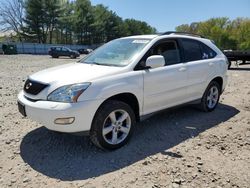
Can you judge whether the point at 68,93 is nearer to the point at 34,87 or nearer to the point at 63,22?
the point at 34,87

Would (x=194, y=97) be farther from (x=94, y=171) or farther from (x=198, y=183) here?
(x=94, y=171)

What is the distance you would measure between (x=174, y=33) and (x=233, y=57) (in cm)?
1421

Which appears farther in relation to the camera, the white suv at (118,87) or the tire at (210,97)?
the tire at (210,97)

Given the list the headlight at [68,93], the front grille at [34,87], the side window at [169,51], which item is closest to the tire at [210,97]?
the side window at [169,51]

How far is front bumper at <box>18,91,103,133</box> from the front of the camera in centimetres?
359

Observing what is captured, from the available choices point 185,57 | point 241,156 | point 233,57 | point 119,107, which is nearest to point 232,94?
point 185,57

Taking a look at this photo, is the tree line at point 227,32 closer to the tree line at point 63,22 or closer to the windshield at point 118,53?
the tree line at point 63,22

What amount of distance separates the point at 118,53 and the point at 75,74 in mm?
1077

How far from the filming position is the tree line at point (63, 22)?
54594 millimetres

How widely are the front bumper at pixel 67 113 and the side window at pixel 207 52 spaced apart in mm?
3112

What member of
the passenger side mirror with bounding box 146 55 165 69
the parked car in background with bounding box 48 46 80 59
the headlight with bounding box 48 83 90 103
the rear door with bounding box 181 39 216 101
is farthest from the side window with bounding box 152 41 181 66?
the parked car in background with bounding box 48 46 80 59

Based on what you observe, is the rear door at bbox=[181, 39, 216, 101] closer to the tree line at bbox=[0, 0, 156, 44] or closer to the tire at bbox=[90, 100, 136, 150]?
the tire at bbox=[90, 100, 136, 150]

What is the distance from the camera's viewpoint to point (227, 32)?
75.2 m

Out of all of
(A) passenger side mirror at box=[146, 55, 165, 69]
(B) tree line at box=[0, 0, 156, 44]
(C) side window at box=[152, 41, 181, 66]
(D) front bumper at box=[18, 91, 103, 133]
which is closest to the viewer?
(D) front bumper at box=[18, 91, 103, 133]
